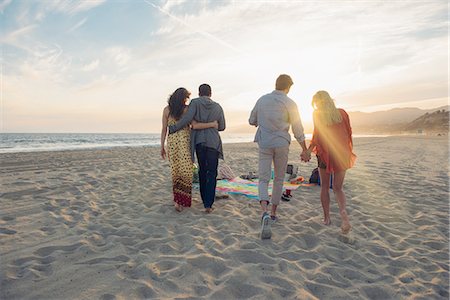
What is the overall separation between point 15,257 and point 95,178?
444 centimetres

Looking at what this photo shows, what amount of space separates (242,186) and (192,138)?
2.46 metres

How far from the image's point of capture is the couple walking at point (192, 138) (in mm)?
4426

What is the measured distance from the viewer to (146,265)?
2.85 m

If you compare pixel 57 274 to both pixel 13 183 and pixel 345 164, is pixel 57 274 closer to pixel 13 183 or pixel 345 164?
pixel 345 164

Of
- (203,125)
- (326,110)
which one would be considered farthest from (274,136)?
(203,125)

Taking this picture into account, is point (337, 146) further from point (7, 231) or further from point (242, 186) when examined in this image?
point (7, 231)

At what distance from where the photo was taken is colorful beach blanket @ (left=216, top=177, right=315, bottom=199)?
593cm

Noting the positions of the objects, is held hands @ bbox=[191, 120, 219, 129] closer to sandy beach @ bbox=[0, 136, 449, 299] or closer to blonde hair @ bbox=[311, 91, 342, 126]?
sandy beach @ bbox=[0, 136, 449, 299]

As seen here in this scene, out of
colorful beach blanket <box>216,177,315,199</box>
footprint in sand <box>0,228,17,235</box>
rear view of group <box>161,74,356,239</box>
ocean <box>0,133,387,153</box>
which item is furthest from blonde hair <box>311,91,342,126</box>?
ocean <box>0,133,387,153</box>

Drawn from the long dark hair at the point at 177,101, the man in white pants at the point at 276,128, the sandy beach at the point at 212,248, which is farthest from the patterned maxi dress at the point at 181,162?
the man in white pants at the point at 276,128

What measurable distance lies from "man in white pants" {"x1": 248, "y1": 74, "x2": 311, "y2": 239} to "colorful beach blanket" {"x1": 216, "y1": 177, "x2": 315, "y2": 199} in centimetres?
172

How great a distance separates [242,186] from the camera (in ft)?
21.5

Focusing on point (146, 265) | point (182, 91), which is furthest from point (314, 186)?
point (146, 265)

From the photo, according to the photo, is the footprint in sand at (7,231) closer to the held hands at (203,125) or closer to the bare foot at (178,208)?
the bare foot at (178,208)
